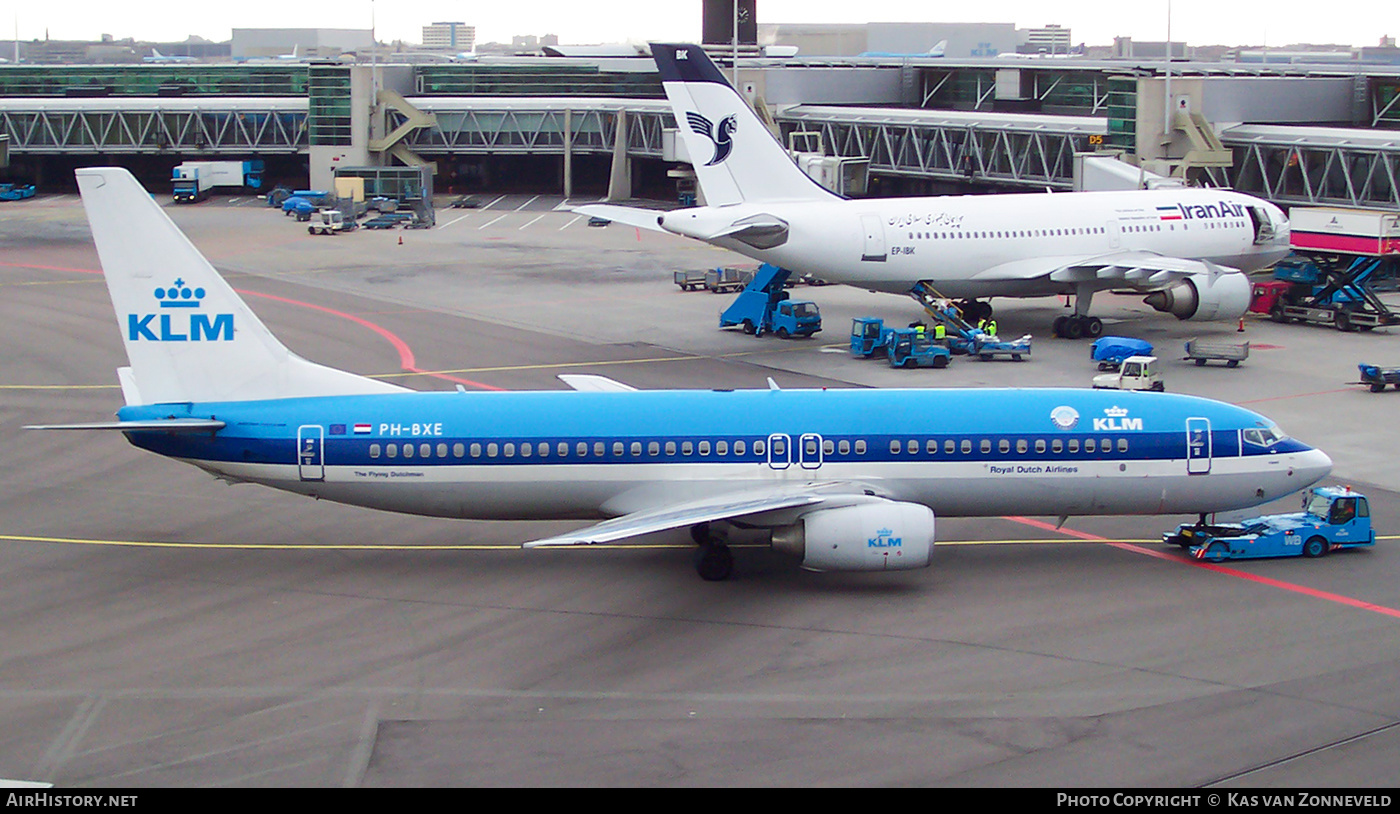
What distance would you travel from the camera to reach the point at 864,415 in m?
32.2

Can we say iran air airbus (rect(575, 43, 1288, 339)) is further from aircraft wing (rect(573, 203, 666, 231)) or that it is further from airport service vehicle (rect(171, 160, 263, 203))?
airport service vehicle (rect(171, 160, 263, 203))

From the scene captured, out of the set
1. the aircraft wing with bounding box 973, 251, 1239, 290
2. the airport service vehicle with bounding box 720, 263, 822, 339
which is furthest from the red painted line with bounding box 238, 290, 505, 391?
the aircraft wing with bounding box 973, 251, 1239, 290

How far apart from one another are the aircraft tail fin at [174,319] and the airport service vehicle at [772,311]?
32.0m

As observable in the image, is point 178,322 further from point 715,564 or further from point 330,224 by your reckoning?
point 330,224

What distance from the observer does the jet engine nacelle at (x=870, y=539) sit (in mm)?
29781

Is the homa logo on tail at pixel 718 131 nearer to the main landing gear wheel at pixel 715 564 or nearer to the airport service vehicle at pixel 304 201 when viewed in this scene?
the main landing gear wheel at pixel 715 564

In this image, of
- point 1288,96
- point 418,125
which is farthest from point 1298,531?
point 418,125

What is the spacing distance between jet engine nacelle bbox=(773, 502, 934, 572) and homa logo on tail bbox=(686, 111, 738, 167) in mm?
33644

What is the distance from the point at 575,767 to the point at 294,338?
43840 mm

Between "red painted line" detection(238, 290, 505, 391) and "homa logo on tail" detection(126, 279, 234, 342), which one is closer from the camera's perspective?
"homa logo on tail" detection(126, 279, 234, 342)

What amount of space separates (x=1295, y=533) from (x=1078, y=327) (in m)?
29.8

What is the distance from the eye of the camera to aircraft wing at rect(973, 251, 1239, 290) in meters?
60.7

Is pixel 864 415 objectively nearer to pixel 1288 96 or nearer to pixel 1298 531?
pixel 1298 531

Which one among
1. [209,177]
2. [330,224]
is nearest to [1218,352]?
[330,224]
